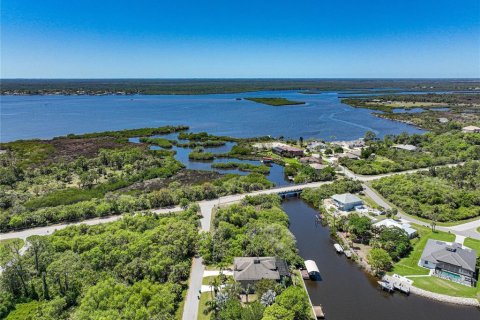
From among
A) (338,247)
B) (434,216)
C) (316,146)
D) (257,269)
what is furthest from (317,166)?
(257,269)

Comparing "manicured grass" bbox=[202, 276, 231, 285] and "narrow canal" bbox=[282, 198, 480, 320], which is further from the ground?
"manicured grass" bbox=[202, 276, 231, 285]

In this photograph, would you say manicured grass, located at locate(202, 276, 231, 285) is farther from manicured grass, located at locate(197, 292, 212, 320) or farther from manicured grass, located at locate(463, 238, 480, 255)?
manicured grass, located at locate(463, 238, 480, 255)

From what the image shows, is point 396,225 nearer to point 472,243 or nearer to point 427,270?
point 427,270

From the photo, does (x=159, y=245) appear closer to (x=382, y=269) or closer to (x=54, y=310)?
(x=54, y=310)

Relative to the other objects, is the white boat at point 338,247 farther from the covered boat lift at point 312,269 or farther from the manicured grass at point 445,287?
the manicured grass at point 445,287

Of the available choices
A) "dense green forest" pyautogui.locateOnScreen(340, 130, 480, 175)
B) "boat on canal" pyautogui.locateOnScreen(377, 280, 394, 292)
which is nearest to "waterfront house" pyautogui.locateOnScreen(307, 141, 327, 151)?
"dense green forest" pyautogui.locateOnScreen(340, 130, 480, 175)

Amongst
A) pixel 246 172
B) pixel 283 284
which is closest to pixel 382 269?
pixel 283 284

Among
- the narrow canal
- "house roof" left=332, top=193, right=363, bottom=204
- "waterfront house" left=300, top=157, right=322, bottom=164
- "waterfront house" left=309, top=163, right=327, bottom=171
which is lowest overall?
the narrow canal
